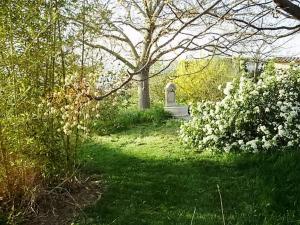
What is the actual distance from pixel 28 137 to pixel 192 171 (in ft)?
9.61

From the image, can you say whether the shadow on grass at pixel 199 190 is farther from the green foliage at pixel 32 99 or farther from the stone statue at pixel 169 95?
the stone statue at pixel 169 95

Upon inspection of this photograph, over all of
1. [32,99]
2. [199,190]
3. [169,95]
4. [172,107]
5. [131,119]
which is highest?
[32,99]

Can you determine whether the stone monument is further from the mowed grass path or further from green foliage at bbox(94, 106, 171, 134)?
the mowed grass path

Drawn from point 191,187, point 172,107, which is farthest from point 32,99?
point 172,107

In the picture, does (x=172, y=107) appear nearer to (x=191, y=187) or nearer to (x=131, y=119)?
(x=131, y=119)

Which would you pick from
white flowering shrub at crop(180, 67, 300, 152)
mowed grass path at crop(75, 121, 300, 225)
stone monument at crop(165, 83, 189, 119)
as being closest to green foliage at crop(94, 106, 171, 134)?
stone monument at crop(165, 83, 189, 119)

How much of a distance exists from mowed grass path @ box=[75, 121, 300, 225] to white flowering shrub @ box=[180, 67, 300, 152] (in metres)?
0.45

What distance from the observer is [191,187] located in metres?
7.24

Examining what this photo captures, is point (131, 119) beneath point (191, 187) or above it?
above

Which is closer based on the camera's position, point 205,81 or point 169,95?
point 169,95

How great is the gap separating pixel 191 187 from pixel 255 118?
2.88m

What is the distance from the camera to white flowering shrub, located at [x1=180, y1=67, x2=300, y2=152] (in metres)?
8.98

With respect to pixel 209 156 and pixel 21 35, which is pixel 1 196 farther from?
pixel 209 156

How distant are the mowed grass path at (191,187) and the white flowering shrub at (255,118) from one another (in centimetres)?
45
